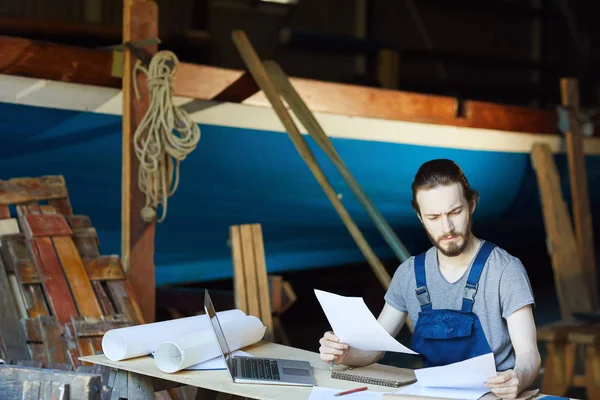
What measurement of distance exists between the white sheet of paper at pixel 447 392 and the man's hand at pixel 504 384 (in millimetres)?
70

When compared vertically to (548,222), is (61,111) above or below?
above

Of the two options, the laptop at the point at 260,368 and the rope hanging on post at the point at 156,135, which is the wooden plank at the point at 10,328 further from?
the laptop at the point at 260,368

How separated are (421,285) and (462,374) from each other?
20.6 inches

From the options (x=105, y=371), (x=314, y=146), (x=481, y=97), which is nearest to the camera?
(x=105, y=371)

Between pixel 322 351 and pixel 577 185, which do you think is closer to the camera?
pixel 322 351

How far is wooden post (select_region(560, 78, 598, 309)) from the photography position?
20.7 ft

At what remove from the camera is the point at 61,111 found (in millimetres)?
4836

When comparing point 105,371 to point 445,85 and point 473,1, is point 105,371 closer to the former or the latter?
point 445,85

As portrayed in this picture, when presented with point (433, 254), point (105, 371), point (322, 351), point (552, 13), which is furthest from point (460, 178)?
point (552, 13)

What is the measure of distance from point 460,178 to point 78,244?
2454 mm

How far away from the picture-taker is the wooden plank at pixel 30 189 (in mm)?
4473

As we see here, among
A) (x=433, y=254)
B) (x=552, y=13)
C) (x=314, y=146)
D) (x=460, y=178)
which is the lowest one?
(x=433, y=254)

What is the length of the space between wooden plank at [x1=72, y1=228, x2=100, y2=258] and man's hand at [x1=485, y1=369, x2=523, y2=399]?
2.69 m

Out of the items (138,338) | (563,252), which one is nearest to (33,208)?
(138,338)
